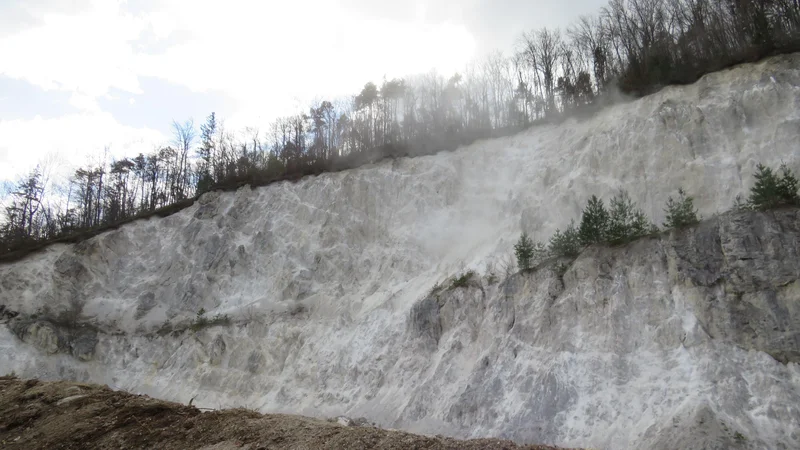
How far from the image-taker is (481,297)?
61.2 ft

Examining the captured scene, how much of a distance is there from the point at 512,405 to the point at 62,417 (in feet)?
36.6

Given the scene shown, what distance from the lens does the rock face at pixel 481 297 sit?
13102mm

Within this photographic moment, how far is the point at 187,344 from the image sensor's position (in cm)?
2483

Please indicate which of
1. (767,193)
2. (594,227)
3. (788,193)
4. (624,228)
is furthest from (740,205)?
(594,227)

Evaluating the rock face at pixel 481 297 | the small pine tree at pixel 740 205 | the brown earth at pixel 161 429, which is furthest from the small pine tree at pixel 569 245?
the brown earth at pixel 161 429

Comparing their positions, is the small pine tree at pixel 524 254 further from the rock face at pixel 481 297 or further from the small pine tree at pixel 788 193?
the small pine tree at pixel 788 193

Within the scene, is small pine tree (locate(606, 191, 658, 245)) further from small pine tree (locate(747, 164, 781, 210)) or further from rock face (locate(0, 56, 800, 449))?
small pine tree (locate(747, 164, 781, 210))

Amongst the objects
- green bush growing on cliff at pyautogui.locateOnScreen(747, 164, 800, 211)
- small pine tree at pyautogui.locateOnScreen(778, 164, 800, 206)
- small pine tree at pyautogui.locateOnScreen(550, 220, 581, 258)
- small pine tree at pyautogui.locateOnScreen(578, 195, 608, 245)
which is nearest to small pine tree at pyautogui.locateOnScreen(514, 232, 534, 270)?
small pine tree at pyautogui.locateOnScreen(550, 220, 581, 258)

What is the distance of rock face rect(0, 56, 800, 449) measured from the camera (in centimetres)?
1310

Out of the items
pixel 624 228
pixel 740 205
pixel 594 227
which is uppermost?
Answer: pixel 740 205

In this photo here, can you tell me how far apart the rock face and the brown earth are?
630cm

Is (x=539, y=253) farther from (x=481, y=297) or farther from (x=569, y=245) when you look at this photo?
(x=481, y=297)

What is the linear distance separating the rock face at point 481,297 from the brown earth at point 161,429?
6.30 meters

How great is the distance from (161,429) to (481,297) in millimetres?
11745
